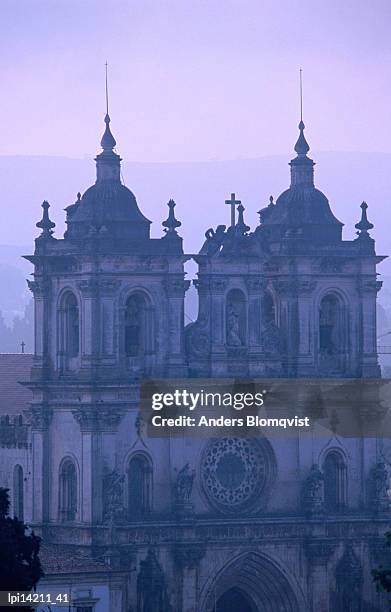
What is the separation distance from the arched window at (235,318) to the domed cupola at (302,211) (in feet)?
9.51

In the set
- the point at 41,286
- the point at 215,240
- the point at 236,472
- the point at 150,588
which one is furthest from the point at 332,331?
the point at 150,588

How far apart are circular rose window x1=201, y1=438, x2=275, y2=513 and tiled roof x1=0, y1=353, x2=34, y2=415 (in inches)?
290

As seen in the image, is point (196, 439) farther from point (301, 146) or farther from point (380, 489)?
point (301, 146)

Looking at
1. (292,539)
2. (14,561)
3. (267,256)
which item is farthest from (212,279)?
(14,561)

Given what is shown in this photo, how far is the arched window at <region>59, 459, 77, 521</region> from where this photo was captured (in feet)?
299

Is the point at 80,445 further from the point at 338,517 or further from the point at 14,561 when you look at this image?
the point at 14,561

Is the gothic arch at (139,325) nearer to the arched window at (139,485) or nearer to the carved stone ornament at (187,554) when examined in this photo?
the arched window at (139,485)

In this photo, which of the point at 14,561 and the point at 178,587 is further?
the point at 178,587

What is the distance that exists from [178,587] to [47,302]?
971cm

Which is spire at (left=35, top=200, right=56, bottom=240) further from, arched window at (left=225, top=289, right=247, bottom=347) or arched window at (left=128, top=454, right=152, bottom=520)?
arched window at (left=128, top=454, right=152, bottom=520)

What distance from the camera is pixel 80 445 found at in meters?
90.6

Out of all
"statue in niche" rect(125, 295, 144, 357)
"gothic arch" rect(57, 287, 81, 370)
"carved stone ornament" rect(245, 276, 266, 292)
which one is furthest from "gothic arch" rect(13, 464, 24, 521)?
"carved stone ornament" rect(245, 276, 266, 292)

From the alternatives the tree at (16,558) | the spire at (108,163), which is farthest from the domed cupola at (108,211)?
the tree at (16,558)

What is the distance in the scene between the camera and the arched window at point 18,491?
94.6 metres
